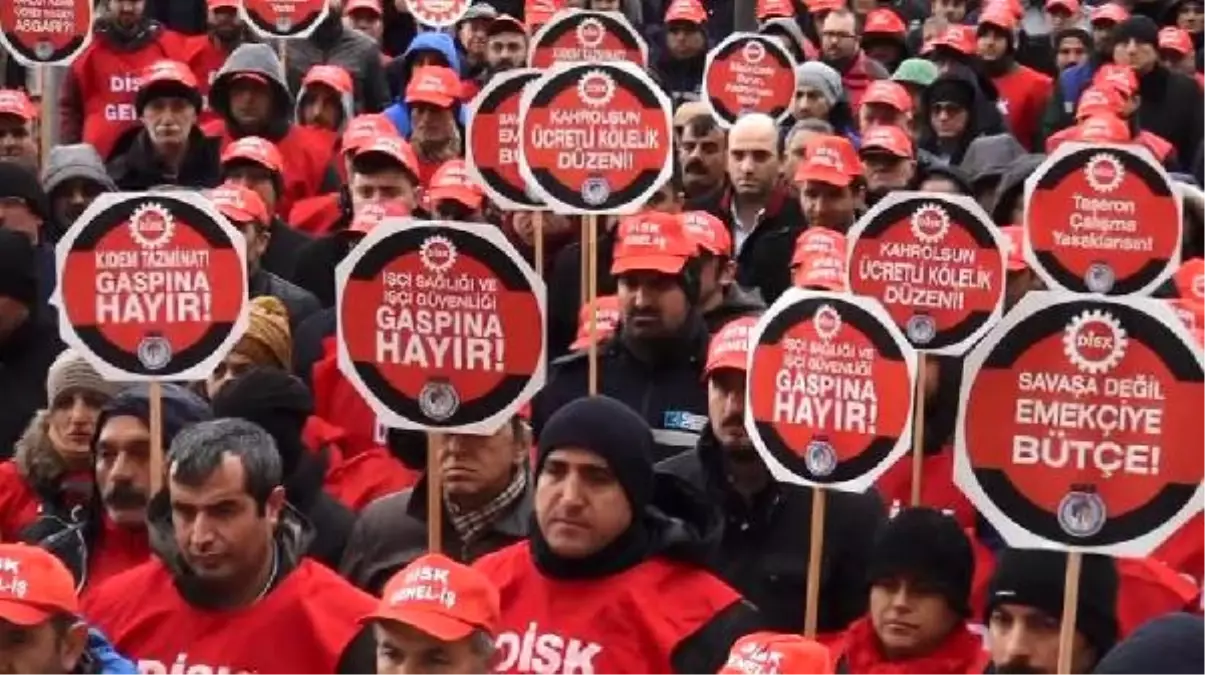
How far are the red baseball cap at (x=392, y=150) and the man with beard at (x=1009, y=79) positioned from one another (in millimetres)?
5894

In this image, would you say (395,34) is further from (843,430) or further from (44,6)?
(843,430)

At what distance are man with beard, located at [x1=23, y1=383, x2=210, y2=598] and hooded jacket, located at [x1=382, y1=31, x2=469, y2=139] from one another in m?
6.93

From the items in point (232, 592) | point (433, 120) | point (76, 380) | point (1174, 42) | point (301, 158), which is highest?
point (1174, 42)

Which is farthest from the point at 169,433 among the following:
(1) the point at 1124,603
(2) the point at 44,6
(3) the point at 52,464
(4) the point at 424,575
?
(2) the point at 44,6

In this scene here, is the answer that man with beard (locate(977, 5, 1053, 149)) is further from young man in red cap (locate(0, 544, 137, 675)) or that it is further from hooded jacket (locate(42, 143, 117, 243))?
young man in red cap (locate(0, 544, 137, 675))

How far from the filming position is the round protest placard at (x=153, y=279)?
303 inches

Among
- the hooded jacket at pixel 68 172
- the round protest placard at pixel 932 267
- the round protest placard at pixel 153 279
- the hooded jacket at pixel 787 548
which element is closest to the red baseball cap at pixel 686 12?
the hooded jacket at pixel 68 172

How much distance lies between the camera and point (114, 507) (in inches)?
290

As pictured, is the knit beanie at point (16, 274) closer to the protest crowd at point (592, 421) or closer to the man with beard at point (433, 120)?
the protest crowd at point (592, 421)

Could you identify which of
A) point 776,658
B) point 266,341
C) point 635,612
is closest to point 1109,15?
point 266,341

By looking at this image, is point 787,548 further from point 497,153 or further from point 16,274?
point 497,153

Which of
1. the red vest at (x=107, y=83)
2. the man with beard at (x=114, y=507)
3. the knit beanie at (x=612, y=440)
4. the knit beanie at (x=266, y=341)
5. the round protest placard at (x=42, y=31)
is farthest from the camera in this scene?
the red vest at (x=107, y=83)

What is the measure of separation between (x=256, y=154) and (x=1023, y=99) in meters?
6.54

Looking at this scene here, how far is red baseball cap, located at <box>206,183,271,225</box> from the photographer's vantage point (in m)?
10.9
